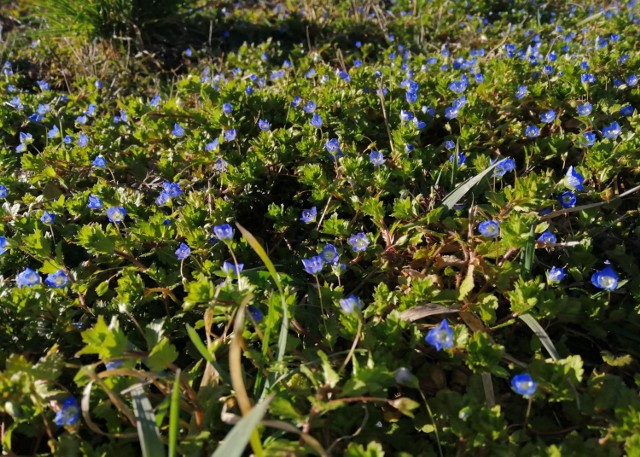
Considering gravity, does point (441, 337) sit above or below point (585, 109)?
below

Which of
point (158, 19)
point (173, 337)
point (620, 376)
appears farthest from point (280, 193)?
point (158, 19)

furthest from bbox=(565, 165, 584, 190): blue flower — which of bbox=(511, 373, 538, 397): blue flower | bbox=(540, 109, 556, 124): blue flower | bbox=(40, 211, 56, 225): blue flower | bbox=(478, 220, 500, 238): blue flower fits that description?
bbox=(40, 211, 56, 225): blue flower

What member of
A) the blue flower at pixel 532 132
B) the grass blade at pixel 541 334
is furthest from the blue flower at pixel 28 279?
the blue flower at pixel 532 132

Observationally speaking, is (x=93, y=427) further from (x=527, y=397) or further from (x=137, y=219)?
(x=527, y=397)

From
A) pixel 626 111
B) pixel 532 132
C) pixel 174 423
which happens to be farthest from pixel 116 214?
pixel 626 111

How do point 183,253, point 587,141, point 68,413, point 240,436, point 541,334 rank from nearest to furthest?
point 240,436
point 68,413
point 541,334
point 183,253
point 587,141

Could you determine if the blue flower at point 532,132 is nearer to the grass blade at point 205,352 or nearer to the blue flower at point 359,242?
the blue flower at point 359,242

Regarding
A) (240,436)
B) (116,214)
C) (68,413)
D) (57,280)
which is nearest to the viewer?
(240,436)

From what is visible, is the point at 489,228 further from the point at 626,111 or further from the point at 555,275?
the point at 626,111
